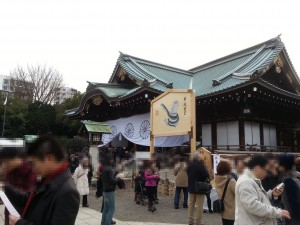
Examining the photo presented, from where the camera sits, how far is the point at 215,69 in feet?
68.0

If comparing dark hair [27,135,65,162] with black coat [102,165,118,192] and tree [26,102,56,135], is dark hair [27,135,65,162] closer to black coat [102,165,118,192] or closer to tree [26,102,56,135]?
black coat [102,165,118,192]

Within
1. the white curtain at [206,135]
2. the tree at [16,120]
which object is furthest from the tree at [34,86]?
the white curtain at [206,135]

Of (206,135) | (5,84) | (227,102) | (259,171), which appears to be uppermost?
(5,84)

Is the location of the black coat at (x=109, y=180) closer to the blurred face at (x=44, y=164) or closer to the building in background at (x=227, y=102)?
the blurred face at (x=44, y=164)

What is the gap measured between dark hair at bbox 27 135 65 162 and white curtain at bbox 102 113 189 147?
1351 cm

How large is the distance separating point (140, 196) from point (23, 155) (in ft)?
25.7

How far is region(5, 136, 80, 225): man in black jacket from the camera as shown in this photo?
2035 mm

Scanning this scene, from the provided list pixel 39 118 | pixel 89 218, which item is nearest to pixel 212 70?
pixel 89 218

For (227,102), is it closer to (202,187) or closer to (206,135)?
(206,135)

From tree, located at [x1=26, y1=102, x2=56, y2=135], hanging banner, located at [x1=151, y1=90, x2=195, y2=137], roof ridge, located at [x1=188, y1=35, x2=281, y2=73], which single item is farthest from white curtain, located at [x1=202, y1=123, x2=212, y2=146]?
tree, located at [x1=26, y1=102, x2=56, y2=135]

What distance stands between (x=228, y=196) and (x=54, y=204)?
3549 mm

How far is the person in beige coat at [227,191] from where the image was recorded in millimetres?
4852

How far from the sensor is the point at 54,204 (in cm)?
205

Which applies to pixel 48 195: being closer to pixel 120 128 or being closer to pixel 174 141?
pixel 174 141
